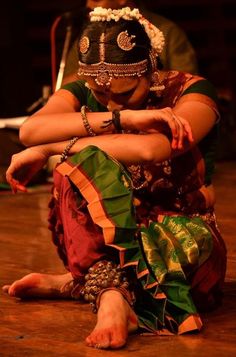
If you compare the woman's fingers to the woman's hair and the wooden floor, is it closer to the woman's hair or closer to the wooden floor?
the woman's hair

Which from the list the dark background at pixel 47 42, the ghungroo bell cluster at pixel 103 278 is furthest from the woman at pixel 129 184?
the dark background at pixel 47 42

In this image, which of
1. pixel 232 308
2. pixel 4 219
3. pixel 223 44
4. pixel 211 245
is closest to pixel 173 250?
pixel 211 245

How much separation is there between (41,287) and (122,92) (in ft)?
2.15

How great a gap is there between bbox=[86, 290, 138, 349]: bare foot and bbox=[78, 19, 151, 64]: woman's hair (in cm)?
65

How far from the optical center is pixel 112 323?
2463 mm

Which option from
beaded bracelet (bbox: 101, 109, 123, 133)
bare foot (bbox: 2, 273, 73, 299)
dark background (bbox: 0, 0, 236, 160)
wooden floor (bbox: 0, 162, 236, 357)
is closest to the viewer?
wooden floor (bbox: 0, 162, 236, 357)

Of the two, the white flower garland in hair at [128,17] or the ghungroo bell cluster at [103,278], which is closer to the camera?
the ghungroo bell cluster at [103,278]

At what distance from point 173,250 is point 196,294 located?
0.18m

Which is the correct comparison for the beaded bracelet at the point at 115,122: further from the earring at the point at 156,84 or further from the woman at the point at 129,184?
the earring at the point at 156,84

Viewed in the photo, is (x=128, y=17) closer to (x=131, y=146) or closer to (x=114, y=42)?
(x=114, y=42)

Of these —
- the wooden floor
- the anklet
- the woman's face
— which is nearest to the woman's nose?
the woman's face

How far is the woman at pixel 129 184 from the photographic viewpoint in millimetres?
2570

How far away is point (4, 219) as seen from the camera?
15.0 ft

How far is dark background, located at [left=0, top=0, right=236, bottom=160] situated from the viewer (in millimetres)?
7609
